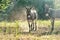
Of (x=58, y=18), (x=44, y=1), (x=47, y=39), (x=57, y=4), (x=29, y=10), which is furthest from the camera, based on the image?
(x=57, y=4)

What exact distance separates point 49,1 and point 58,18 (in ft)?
9.31

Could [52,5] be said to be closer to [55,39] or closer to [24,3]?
[24,3]

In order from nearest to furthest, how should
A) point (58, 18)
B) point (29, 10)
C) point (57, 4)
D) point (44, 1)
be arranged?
point (29, 10) < point (58, 18) < point (44, 1) < point (57, 4)

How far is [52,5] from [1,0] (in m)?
10.9

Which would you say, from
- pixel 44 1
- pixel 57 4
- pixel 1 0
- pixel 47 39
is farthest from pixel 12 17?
pixel 47 39

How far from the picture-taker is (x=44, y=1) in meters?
24.0

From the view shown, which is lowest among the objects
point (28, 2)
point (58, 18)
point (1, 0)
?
point (58, 18)

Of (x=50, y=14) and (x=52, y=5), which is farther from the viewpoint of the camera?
(x=52, y=5)

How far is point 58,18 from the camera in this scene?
72.9ft

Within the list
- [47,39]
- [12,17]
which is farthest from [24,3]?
[47,39]

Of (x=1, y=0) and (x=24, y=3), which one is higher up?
(x=1, y=0)

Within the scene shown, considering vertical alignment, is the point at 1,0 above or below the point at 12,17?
above

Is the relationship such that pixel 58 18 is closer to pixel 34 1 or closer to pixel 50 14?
pixel 34 1

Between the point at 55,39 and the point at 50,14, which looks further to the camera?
the point at 50,14
